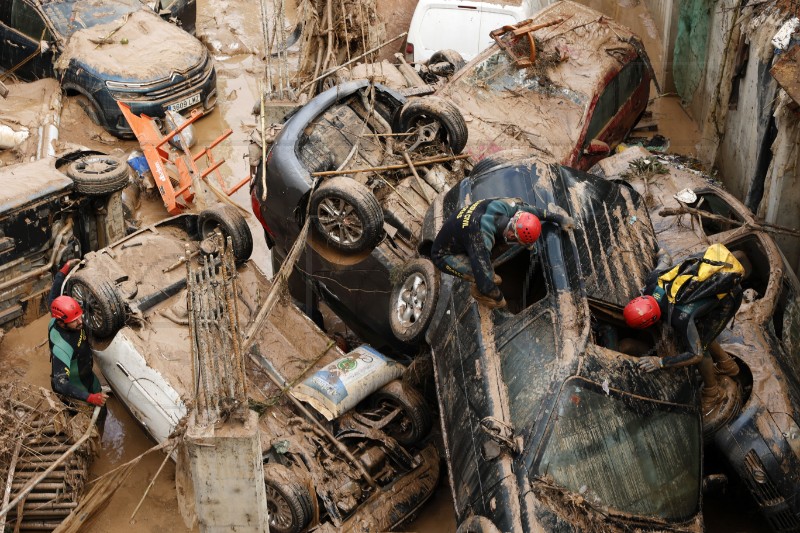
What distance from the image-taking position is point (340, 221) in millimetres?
7953

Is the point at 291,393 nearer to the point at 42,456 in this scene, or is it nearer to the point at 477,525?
the point at 42,456

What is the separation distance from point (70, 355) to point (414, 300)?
294 cm

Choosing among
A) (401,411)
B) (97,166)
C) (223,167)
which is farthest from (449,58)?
(401,411)

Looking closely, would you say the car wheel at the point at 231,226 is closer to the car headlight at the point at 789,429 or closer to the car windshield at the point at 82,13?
the car headlight at the point at 789,429

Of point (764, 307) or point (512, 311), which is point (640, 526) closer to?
point (512, 311)

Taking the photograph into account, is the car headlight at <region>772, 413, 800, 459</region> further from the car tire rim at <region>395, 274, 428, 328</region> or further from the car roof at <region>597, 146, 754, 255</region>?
the car tire rim at <region>395, 274, 428, 328</region>

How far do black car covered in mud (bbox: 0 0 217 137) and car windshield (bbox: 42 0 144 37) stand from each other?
1 cm

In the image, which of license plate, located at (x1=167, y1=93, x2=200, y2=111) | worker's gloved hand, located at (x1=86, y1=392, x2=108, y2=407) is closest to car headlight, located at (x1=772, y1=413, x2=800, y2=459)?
worker's gloved hand, located at (x1=86, y1=392, x2=108, y2=407)

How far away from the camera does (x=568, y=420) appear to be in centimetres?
585

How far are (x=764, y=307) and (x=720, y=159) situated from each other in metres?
4.44

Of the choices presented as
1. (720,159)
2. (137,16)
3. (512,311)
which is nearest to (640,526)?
(512,311)

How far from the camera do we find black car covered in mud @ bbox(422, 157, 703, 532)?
5707 millimetres

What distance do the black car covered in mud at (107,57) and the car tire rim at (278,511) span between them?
6.78 m

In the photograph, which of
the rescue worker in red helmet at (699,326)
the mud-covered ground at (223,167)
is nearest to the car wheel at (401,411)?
the mud-covered ground at (223,167)
